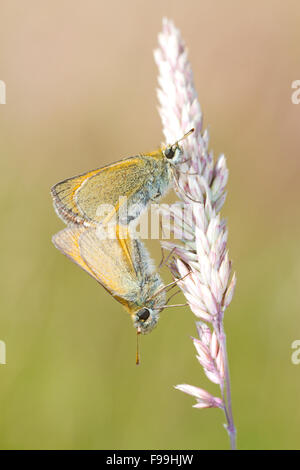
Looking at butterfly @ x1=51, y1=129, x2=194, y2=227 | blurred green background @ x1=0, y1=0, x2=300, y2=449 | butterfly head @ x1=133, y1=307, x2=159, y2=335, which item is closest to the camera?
butterfly head @ x1=133, y1=307, x2=159, y2=335

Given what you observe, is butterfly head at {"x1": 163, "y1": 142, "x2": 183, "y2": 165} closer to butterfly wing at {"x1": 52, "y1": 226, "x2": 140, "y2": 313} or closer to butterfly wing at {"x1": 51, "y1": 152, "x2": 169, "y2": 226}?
butterfly wing at {"x1": 51, "y1": 152, "x2": 169, "y2": 226}

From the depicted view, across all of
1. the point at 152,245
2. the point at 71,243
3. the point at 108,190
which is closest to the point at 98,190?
→ the point at 108,190

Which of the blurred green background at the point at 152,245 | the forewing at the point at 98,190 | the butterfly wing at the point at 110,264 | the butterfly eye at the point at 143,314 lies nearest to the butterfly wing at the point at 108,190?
the forewing at the point at 98,190

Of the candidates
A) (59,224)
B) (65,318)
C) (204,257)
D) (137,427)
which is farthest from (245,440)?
(59,224)

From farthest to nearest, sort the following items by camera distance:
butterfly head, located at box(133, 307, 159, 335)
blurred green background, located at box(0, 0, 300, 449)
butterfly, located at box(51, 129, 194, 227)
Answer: blurred green background, located at box(0, 0, 300, 449) < butterfly, located at box(51, 129, 194, 227) < butterfly head, located at box(133, 307, 159, 335)

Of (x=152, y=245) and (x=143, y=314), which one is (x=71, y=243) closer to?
(x=143, y=314)

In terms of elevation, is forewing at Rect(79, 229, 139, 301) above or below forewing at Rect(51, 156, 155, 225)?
below

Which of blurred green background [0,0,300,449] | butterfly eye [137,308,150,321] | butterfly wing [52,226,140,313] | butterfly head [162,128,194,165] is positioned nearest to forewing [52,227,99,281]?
butterfly wing [52,226,140,313]

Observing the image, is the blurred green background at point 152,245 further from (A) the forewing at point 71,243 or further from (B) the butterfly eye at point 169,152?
(B) the butterfly eye at point 169,152
